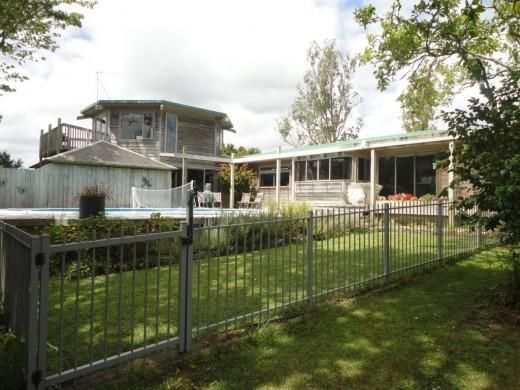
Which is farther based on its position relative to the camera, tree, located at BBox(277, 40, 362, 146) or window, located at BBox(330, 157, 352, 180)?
tree, located at BBox(277, 40, 362, 146)

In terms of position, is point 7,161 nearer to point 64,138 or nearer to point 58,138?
point 64,138

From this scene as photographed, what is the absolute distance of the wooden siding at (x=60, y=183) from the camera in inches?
570

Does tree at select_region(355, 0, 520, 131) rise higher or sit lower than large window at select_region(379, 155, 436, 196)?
higher

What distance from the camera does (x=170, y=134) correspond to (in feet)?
67.7

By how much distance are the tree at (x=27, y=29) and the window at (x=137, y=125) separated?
6.27 m

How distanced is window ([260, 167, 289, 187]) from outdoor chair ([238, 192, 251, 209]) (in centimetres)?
161

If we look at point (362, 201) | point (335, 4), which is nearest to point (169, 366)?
point (335, 4)

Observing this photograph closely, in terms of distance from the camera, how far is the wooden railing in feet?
60.2

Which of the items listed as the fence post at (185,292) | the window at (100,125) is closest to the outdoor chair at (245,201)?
the window at (100,125)

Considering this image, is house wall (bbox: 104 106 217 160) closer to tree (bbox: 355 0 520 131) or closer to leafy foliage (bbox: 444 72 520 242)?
tree (bbox: 355 0 520 131)

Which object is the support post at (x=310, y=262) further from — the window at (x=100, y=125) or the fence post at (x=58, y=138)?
the window at (x=100, y=125)

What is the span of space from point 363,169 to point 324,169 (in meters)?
2.13

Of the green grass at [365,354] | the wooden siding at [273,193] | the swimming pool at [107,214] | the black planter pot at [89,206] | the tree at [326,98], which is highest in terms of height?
the tree at [326,98]

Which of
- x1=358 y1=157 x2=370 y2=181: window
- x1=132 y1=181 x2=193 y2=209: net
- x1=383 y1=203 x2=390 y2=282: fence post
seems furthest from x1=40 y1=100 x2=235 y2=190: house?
x1=383 y1=203 x2=390 y2=282: fence post
